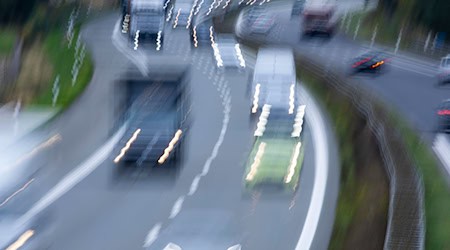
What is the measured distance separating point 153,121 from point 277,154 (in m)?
4.24

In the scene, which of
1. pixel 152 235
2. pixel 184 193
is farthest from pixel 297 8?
pixel 152 235

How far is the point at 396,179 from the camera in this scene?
24.2 metres

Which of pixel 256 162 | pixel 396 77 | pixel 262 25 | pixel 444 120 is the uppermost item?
pixel 444 120

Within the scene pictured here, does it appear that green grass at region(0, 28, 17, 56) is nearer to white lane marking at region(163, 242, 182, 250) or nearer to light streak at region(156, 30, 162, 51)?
light streak at region(156, 30, 162, 51)

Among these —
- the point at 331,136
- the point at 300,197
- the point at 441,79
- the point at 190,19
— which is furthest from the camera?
the point at 190,19

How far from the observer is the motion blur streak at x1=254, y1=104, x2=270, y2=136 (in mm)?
31609

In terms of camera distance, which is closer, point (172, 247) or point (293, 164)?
point (172, 247)

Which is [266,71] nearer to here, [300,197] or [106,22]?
[300,197]

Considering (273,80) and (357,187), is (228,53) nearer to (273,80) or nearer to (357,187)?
(273,80)

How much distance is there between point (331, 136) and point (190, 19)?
40.7 metres

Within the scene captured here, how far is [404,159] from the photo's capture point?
26281 millimetres

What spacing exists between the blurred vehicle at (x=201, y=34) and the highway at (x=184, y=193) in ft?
60.7

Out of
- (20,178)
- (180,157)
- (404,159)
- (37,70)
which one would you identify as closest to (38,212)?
(20,178)

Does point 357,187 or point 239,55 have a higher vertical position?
point 357,187
